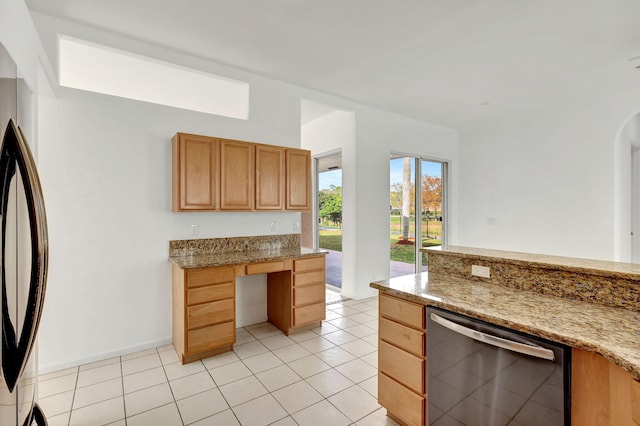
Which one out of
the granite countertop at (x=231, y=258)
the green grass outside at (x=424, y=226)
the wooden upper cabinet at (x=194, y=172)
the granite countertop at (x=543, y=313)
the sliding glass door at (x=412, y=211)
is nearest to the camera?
the granite countertop at (x=543, y=313)

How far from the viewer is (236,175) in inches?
130

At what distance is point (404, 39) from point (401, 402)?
9.84 feet

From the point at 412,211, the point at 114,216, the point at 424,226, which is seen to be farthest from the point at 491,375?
the point at 424,226

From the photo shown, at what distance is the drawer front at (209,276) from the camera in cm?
272

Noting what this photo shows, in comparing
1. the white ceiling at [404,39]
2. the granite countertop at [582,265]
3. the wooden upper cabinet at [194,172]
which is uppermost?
the white ceiling at [404,39]

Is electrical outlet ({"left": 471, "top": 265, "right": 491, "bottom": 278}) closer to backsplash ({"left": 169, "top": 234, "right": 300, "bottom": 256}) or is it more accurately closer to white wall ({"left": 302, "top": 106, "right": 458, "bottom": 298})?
backsplash ({"left": 169, "top": 234, "right": 300, "bottom": 256})

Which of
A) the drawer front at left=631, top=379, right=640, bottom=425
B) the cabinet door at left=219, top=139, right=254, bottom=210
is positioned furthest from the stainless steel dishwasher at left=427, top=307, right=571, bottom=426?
the cabinet door at left=219, top=139, right=254, bottom=210

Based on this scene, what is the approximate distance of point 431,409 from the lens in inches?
66.4

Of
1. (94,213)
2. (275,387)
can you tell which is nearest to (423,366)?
(275,387)

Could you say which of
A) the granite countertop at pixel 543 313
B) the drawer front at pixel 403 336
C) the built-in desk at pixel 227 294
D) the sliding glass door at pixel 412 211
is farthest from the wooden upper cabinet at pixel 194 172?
the sliding glass door at pixel 412 211

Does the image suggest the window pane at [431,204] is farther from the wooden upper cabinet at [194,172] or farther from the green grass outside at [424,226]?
the wooden upper cabinet at [194,172]

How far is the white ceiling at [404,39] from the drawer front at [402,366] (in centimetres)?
253

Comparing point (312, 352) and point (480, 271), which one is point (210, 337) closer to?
point (312, 352)

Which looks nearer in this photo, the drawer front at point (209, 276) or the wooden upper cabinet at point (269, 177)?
the drawer front at point (209, 276)
